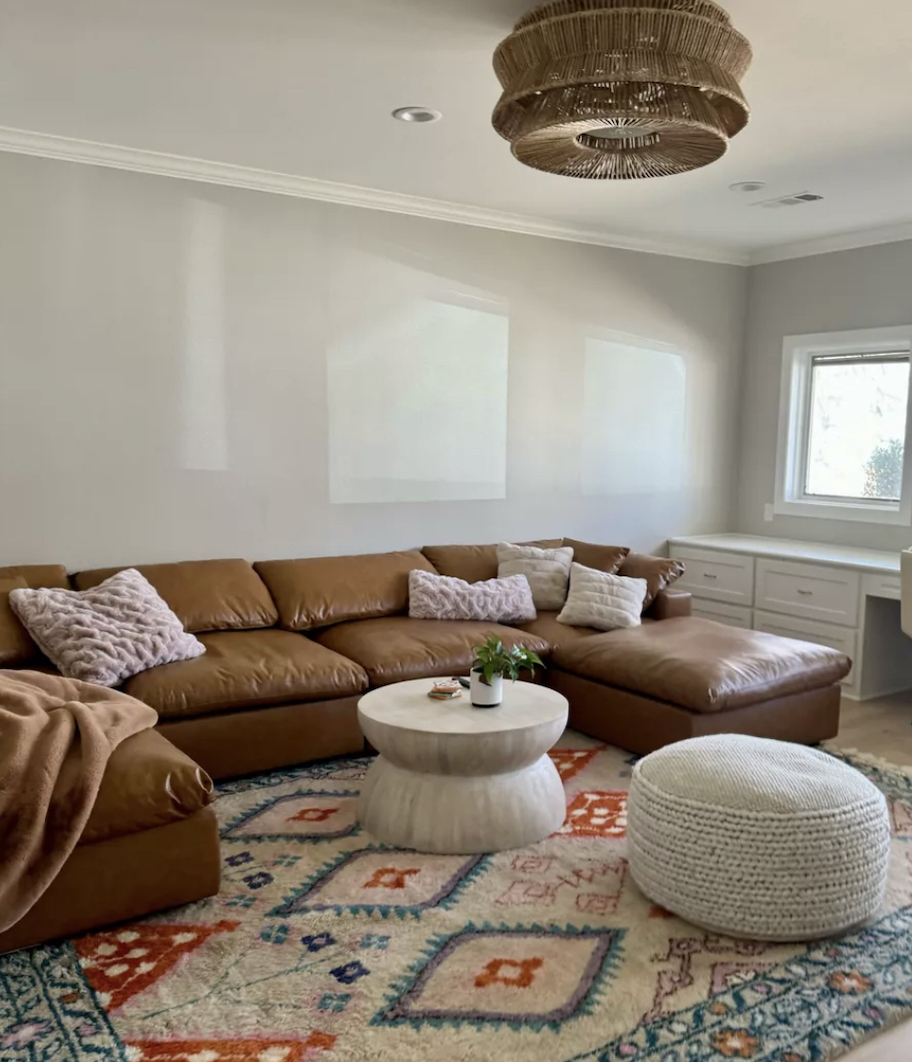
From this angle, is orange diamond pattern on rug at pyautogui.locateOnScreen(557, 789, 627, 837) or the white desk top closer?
orange diamond pattern on rug at pyautogui.locateOnScreen(557, 789, 627, 837)

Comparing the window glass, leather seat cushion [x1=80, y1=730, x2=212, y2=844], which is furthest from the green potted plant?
the window glass

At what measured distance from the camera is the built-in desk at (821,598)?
4.68 meters

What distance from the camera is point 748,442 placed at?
6.07 meters

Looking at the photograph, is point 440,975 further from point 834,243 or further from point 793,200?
point 834,243

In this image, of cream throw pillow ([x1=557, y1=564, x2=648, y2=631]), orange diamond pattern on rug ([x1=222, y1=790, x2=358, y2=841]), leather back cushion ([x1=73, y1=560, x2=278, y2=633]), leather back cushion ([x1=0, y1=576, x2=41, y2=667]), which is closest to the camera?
orange diamond pattern on rug ([x1=222, y1=790, x2=358, y2=841])

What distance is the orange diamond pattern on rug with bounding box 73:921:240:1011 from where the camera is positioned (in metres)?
2.20

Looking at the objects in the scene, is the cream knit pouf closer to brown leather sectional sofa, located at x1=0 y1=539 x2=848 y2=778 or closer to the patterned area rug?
the patterned area rug

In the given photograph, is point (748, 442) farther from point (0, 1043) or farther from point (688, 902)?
point (0, 1043)

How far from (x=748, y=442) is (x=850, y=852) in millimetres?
4015

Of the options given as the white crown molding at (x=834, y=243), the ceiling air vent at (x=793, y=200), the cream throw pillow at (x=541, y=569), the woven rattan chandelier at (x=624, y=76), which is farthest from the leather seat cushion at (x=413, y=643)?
the white crown molding at (x=834, y=243)

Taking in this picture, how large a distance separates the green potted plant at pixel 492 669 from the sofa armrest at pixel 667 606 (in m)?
1.77

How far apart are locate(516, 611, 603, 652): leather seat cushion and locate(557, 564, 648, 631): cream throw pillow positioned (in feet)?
0.13

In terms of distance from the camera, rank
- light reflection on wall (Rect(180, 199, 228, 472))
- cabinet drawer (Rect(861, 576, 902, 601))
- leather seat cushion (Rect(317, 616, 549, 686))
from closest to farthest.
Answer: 1. leather seat cushion (Rect(317, 616, 549, 686))
2. light reflection on wall (Rect(180, 199, 228, 472))
3. cabinet drawer (Rect(861, 576, 902, 601))

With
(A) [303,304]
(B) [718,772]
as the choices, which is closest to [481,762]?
(B) [718,772]
